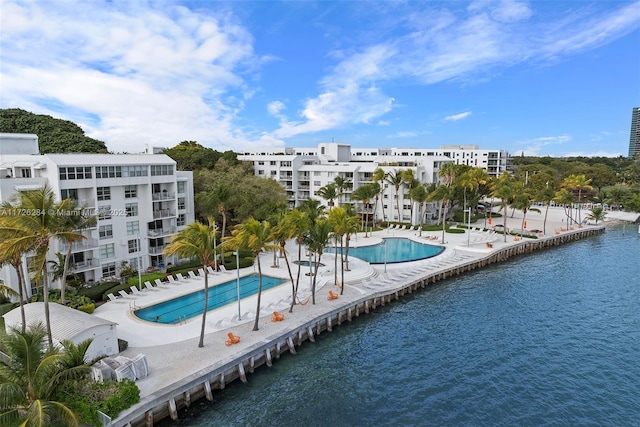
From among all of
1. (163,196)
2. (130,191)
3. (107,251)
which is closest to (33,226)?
(107,251)

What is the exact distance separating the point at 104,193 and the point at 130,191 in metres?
2.80

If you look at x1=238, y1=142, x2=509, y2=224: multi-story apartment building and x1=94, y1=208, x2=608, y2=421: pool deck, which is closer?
x1=94, y1=208, x2=608, y2=421: pool deck

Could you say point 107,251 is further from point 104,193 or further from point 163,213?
point 163,213

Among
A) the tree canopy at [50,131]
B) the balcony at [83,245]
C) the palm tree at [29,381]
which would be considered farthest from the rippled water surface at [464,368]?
the tree canopy at [50,131]

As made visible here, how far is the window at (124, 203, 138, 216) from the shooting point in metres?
43.2

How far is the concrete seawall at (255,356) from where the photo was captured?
2039 centimetres

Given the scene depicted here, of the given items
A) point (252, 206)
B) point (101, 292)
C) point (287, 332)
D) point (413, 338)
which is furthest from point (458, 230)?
point (101, 292)

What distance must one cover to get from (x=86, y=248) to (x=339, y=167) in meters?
50.4

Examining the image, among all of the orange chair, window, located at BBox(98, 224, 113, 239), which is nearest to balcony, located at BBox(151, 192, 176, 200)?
window, located at BBox(98, 224, 113, 239)

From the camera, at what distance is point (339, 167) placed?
264ft

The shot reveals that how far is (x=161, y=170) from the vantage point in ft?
152

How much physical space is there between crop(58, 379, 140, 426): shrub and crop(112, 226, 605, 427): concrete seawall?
0.46 metres

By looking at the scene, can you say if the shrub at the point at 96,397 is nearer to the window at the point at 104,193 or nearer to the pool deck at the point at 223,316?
the pool deck at the point at 223,316

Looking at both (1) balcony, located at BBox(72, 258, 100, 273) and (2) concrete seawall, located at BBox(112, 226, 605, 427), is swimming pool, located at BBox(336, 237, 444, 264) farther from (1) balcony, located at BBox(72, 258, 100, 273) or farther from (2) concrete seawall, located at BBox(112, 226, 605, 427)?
(1) balcony, located at BBox(72, 258, 100, 273)
